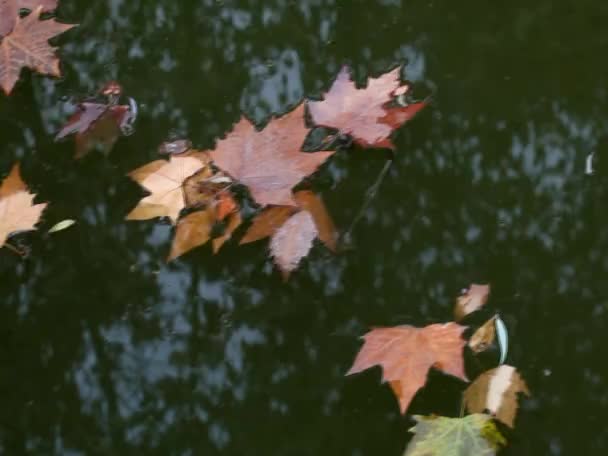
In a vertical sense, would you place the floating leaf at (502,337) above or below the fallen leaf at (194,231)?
below

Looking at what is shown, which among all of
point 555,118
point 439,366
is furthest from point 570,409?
point 555,118

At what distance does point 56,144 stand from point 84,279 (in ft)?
0.83

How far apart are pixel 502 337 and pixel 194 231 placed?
50 cm

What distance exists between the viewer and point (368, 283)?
1.19m

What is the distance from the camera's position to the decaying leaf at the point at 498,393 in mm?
1085

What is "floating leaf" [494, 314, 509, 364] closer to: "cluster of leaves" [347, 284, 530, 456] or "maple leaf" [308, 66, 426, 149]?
"cluster of leaves" [347, 284, 530, 456]

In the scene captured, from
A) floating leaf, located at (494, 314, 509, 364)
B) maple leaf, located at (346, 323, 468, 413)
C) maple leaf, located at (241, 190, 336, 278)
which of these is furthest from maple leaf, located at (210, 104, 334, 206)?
floating leaf, located at (494, 314, 509, 364)

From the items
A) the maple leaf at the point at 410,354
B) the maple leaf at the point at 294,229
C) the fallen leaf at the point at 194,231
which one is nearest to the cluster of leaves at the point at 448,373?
the maple leaf at the point at 410,354

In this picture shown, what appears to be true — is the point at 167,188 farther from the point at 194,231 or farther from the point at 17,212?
the point at 17,212

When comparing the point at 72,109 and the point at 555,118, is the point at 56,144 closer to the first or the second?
the point at 72,109

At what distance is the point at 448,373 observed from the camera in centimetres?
109

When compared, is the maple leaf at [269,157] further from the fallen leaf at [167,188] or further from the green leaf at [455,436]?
the green leaf at [455,436]

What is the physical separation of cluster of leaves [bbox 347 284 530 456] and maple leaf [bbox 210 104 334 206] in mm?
255

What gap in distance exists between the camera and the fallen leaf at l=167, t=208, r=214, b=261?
4.00 feet
